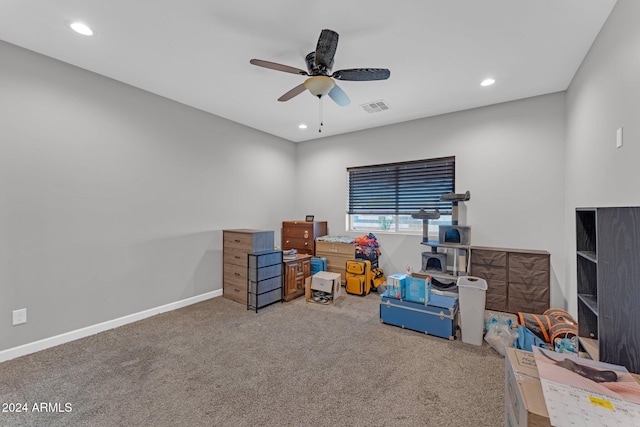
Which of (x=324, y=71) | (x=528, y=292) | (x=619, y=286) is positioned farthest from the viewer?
(x=528, y=292)

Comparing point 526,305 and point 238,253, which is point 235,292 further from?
point 526,305

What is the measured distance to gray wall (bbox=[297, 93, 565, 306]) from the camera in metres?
3.32

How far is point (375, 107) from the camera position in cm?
376

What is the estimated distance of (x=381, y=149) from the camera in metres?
4.62

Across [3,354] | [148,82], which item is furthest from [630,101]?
[3,354]

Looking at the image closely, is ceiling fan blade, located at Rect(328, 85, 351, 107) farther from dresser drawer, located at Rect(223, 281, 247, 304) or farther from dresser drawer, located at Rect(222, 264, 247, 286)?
dresser drawer, located at Rect(223, 281, 247, 304)

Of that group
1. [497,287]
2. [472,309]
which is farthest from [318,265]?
[497,287]

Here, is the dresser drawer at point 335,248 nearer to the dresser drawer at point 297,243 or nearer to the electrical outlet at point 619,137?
the dresser drawer at point 297,243

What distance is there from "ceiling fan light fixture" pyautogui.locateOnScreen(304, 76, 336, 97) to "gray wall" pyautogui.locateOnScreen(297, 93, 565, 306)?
2400 mm

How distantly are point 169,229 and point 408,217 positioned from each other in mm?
3623

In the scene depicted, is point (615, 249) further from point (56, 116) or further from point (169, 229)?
point (56, 116)

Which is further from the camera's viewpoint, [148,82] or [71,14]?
[148,82]

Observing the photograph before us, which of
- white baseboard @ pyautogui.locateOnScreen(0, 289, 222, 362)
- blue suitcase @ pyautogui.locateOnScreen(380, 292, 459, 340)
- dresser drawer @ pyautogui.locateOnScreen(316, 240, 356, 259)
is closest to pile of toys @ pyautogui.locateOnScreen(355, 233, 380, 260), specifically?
dresser drawer @ pyautogui.locateOnScreen(316, 240, 356, 259)

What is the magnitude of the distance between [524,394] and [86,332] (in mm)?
3731
